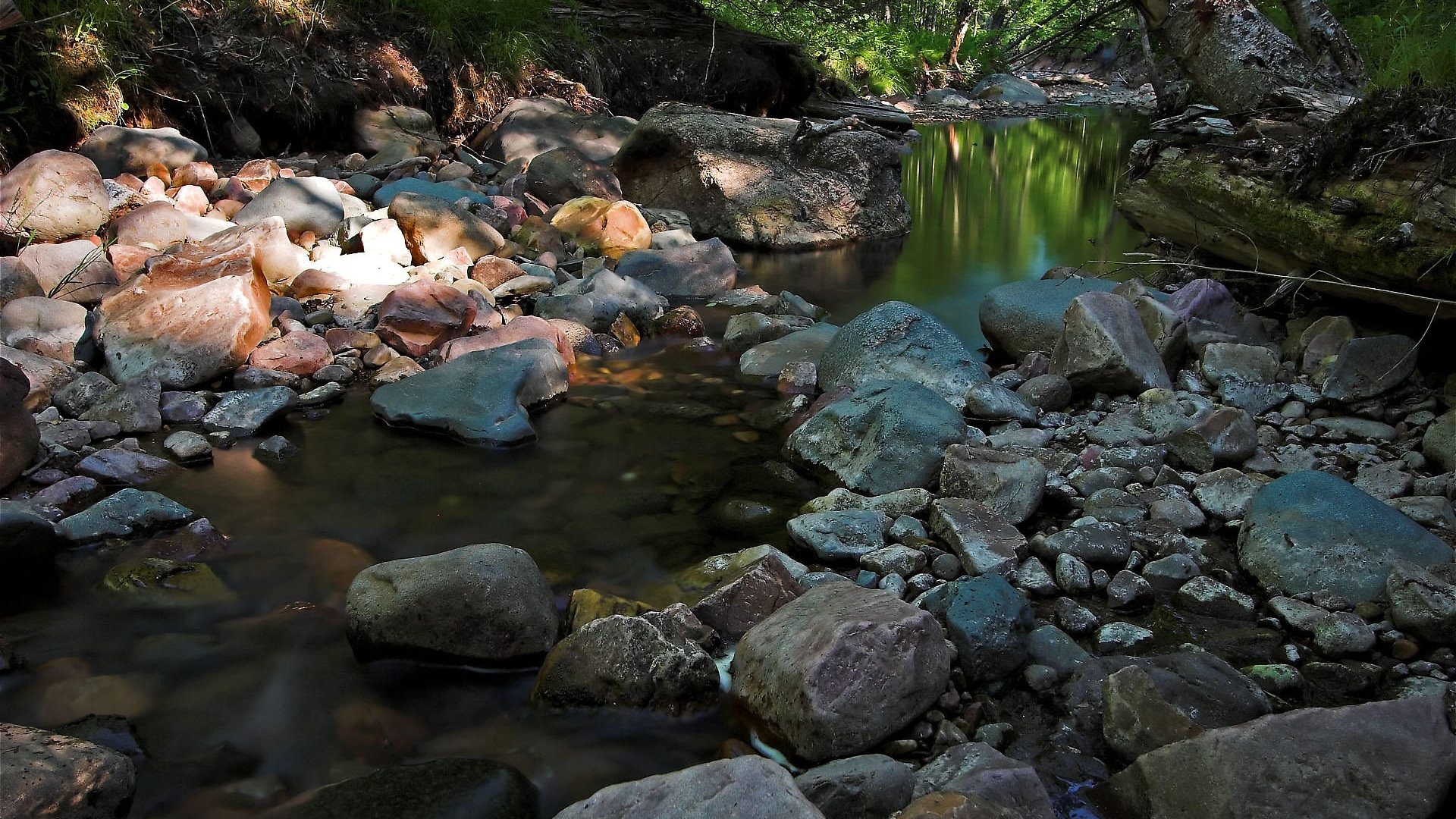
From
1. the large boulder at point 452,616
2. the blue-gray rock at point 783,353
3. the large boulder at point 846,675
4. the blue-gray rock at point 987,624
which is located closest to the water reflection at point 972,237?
the blue-gray rock at point 783,353

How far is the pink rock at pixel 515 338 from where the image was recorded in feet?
14.8

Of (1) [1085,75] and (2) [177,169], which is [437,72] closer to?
(2) [177,169]

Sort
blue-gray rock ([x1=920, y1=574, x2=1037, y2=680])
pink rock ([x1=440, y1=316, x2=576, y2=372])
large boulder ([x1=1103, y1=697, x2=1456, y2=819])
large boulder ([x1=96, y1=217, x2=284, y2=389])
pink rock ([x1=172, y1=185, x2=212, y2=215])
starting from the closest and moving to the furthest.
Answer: large boulder ([x1=1103, y1=697, x2=1456, y2=819])
blue-gray rock ([x1=920, y1=574, x2=1037, y2=680])
large boulder ([x1=96, y1=217, x2=284, y2=389])
pink rock ([x1=440, y1=316, x2=576, y2=372])
pink rock ([x1=172, y1=185, x2=212, y2=215])

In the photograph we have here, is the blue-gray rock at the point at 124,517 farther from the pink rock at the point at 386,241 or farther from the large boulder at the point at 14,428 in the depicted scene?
the pink rock at the point at 386,241

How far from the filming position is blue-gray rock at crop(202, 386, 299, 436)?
384cm

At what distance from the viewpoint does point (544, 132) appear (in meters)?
8.88

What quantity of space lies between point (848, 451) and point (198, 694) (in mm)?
2170

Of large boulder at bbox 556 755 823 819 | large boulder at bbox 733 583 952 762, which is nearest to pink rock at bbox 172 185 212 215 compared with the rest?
large boulder at bbox 733 583 952 762

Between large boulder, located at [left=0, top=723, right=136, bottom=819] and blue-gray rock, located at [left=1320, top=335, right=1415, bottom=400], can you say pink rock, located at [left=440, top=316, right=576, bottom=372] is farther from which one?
blue-gray rock, located at [left=1320, top=335, right=1415, bottom=400]

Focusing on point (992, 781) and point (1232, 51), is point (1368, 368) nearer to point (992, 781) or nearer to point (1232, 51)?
point (1232, 51)

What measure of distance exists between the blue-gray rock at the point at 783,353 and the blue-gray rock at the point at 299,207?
9.13 feet

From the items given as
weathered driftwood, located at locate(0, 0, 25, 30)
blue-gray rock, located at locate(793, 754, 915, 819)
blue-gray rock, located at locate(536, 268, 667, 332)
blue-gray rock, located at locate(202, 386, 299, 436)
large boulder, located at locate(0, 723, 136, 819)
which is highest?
weathered driftwood, located at locate(0, 0, 25, 30)

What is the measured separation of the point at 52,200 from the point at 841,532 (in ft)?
15.5

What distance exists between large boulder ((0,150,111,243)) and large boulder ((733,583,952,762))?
4.85 meters
